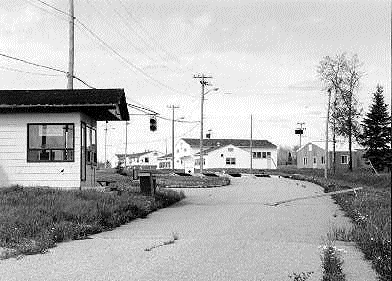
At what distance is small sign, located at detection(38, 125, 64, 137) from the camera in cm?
2219

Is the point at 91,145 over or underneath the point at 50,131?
underneath

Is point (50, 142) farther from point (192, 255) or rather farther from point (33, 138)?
point (192, 255)

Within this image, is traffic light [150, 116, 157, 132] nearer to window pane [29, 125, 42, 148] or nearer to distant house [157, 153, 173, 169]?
window pane [29, 125, 42, 148]

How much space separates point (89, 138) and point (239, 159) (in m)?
88.1

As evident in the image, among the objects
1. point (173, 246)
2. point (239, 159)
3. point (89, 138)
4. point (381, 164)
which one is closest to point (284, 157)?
point (239, 159)

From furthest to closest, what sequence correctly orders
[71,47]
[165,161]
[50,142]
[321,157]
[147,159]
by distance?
[147,159]
[165,161]
[321,157]
[71,47]
[50,142]

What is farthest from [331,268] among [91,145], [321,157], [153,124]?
[321,157]

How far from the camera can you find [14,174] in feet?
72.2

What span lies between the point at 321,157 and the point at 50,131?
84.3m

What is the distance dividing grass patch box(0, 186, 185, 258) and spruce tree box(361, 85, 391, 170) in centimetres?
4637

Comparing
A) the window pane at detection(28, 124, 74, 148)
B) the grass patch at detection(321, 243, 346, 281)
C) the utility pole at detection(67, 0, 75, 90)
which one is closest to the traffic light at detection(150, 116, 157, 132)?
the utility pole at detection(67, 0, 75, 90)

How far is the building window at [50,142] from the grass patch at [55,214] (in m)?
2.53

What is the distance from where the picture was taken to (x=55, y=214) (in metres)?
14.5

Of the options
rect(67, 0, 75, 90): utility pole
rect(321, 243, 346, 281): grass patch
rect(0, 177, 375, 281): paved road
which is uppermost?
rect(67, 0, 75, 90): utility pole
